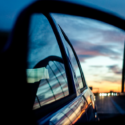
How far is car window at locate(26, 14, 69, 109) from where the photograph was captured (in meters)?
1.50

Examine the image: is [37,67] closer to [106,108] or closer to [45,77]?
[45,77]

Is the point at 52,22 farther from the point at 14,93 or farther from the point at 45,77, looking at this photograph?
the point at 14,93

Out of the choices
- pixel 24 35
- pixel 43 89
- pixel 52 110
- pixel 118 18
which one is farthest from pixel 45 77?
pixel 118 18

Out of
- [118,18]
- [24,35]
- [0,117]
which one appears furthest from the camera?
[118,18]

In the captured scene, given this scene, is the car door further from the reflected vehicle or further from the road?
the road

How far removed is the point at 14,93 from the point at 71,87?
1896mm

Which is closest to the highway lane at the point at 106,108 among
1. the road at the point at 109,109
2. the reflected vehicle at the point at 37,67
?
the road at the point at 109,109

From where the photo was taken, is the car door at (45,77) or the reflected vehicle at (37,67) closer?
the reflected vehicle at (37,67)

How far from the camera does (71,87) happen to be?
2.83 meters

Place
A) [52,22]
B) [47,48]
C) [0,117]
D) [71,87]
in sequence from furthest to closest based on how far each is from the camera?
[71,87], [52,22], [47,48], [0,117]

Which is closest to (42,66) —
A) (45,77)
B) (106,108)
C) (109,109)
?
(45,77)

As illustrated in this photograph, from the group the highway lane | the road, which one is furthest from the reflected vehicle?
the highway lane

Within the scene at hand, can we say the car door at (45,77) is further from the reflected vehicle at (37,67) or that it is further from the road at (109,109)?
the road at (109,109)

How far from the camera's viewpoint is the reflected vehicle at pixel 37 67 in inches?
39.8
